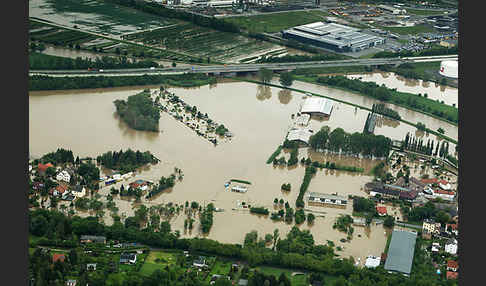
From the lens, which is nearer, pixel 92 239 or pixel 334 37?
pixel 92 239

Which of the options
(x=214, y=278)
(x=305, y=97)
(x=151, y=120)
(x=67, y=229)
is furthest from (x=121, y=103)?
(x=214, y=278)

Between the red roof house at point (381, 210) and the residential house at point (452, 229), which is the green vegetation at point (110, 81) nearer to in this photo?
the red roof house at point (381, 210)

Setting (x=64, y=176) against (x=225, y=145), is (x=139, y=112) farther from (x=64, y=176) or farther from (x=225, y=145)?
(x=64, y=176)

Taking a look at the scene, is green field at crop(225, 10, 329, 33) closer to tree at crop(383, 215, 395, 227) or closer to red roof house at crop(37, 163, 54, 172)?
red roof house at crop(37, 163, 54, 172)

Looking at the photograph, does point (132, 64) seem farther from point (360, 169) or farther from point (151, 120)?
point (360, 169)

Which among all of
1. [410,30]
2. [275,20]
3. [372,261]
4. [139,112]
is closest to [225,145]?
[139,112]

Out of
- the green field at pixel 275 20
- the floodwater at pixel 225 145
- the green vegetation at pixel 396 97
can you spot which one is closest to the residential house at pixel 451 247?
the floodwater at pixel 225 145
